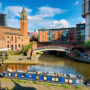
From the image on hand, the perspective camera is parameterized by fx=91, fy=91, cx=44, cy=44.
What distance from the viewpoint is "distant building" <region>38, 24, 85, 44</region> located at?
64500 mm

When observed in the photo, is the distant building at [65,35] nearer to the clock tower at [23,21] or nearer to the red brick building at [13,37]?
the clock tower at [23,21]

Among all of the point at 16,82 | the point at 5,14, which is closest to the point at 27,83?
the point at 16,82

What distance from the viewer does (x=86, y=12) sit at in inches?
A: 1845

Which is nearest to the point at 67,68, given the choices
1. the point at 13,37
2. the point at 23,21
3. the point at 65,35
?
the point at 13,37

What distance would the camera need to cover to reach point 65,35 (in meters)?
73.1

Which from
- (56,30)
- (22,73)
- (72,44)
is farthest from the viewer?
(56,30)

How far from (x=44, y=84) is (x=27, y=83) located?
109 inches

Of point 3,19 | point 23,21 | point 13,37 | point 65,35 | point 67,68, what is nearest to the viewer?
point 67,68

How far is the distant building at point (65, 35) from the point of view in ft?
212

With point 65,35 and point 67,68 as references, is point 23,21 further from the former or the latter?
point 67,68

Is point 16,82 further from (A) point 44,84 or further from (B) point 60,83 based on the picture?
(B) point 60,83

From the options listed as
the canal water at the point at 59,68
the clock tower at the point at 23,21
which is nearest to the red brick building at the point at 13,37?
the clock tower at the point at 23,21

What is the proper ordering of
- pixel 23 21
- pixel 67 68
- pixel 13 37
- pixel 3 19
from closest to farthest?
pixel 67 68 < pixel 13 37 < pixel 23 21 < pixel 3 19

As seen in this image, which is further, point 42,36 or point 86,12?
point 42,36
